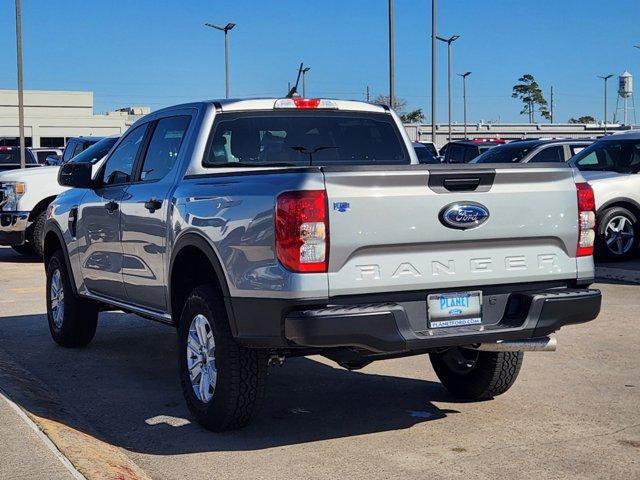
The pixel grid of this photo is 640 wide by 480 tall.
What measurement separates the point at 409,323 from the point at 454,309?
301 millimetres

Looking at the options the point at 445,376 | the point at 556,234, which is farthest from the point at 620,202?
the point at 556,234

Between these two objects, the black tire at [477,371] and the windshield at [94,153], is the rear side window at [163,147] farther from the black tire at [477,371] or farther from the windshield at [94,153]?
the windshield at [94,153]

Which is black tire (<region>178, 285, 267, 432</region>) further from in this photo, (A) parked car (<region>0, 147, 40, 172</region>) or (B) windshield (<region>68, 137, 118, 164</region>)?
(A) parked car (<region>0, 147, 40, 172</region>)

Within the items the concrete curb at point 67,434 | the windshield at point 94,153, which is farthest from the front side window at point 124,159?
the windshield at point 94,153

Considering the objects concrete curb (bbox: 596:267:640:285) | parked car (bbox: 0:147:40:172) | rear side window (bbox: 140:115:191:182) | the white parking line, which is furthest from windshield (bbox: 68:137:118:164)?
parked car (bbox: 0:147:40:172)

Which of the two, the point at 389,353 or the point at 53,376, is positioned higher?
the point at 389,353

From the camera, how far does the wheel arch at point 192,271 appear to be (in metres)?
5.76

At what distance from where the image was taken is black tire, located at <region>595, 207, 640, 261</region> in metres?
14.0

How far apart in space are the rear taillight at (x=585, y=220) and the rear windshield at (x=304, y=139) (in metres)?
1.70

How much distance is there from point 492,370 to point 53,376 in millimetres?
3279

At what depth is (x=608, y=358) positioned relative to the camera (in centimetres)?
809

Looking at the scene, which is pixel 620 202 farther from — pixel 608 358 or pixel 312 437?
pixel 312 437

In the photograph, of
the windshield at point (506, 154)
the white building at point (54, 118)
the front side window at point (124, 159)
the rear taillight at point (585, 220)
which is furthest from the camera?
the white building at point (54, 118)

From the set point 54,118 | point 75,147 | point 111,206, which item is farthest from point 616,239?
point 54,118
